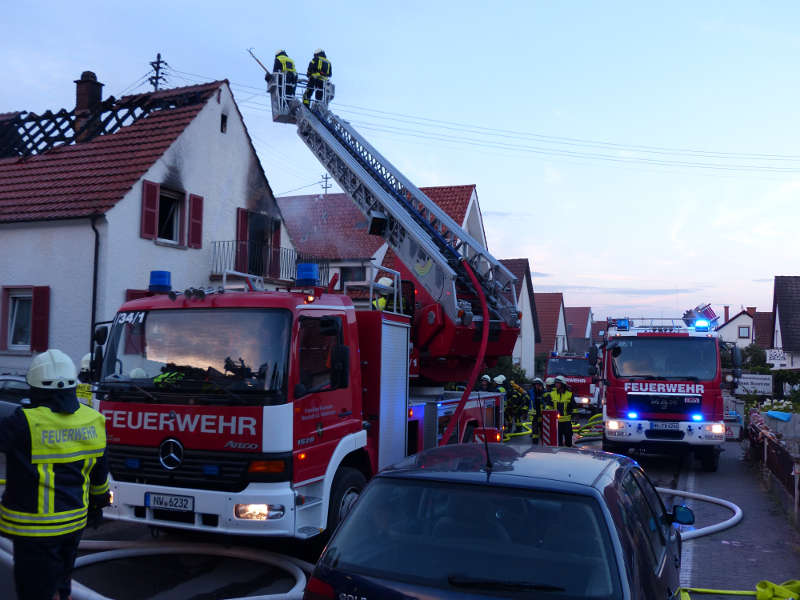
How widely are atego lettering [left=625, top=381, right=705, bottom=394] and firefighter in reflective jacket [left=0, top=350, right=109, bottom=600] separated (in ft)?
32.1

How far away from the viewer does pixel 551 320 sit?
4831cm

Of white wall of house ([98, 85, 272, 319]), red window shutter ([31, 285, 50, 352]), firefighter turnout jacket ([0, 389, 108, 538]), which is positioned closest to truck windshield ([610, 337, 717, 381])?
white wall of house ([98, 85, 272, 319])

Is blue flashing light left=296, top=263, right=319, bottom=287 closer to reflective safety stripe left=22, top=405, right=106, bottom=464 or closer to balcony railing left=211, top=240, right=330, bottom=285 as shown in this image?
reflective safety stripe left=22, top=405, right=106, bottom=464

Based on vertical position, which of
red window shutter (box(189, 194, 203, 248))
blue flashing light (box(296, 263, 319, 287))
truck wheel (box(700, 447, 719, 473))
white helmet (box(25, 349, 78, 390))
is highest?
red window shutter (box(189, 194, 203, 248))

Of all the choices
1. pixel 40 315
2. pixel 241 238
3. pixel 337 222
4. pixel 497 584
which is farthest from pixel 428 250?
pixel 337 222

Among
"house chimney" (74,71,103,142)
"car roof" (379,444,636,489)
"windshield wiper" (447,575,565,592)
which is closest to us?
"windshield wiper" (447,575,565,592)

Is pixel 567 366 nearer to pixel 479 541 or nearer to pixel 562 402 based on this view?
pixel 562 402

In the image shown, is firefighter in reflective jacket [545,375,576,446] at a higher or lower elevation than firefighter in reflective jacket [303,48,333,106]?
lower

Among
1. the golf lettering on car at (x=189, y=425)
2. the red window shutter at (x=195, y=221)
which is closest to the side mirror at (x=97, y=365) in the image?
the golf lettering on car at (x=189, y=425)

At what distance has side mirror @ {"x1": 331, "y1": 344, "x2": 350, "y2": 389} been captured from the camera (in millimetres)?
6203

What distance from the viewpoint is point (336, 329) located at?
648cm

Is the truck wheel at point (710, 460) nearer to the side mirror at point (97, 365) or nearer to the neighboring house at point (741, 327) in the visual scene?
the side mirror at point (97, 365)

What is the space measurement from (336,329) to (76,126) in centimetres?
1462

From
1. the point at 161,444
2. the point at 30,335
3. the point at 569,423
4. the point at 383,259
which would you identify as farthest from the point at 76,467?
the point at 383,259
